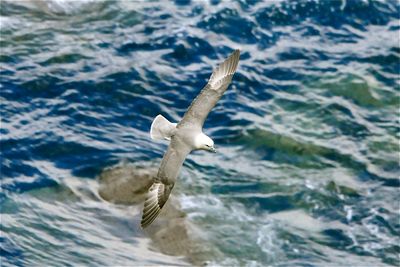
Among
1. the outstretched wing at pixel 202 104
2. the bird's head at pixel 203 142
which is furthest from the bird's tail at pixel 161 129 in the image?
the bird's head at pixel 203 142

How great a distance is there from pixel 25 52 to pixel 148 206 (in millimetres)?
6549

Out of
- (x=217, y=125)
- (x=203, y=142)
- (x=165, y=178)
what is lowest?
(x=165, y=178)

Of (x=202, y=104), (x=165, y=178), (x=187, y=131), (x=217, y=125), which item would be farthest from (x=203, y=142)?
(x=217, y=125)

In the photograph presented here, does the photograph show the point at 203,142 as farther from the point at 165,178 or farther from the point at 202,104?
the point at 165,178

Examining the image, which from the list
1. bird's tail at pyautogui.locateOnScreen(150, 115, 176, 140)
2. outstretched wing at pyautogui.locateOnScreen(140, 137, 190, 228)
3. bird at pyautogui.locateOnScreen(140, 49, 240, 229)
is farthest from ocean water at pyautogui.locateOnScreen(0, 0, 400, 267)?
bird's tail at pyautogui.locateOnScreen(150, 115, 176, 140)

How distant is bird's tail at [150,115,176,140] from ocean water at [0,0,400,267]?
3.19 m

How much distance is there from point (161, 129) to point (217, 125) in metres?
5.73

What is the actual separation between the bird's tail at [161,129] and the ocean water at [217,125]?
3.19 meters

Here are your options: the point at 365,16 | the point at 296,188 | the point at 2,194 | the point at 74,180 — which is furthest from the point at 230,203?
the point at 365,16

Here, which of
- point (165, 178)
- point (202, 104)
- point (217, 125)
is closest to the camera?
point (202, 104)

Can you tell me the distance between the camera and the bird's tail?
9078 mm

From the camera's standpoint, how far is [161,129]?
30.0ft

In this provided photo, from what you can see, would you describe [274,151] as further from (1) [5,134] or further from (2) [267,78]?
(1) [5,134]

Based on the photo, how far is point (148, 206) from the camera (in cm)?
963
